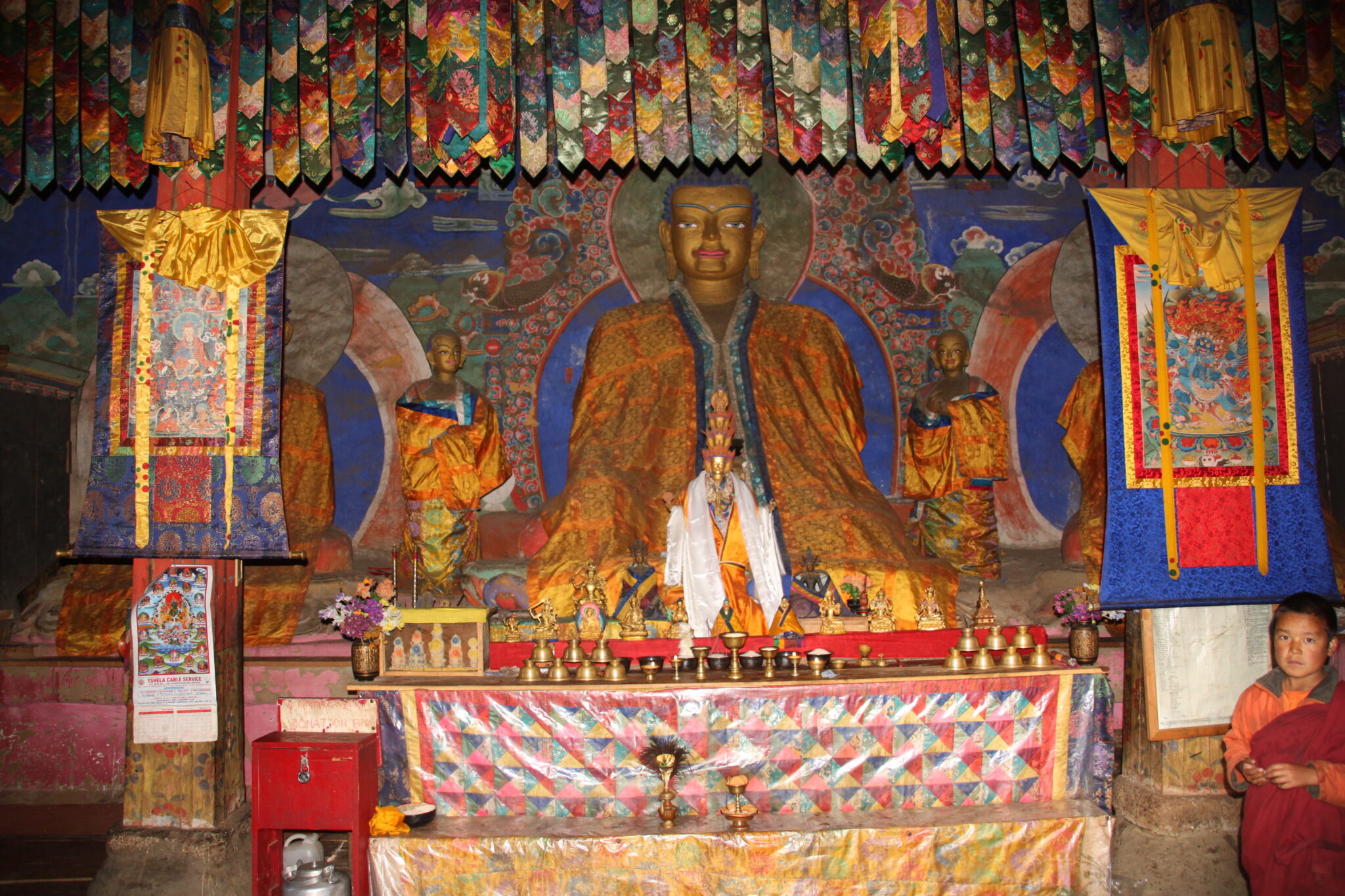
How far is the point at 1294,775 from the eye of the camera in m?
3.10

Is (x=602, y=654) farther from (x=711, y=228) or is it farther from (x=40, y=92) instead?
(x=711, y=228)

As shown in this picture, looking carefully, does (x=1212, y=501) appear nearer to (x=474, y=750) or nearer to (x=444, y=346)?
(x=474, y=750)

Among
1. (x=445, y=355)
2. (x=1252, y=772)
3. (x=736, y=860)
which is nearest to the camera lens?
(x=1252, y=772)

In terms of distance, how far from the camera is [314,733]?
4047 millimetres

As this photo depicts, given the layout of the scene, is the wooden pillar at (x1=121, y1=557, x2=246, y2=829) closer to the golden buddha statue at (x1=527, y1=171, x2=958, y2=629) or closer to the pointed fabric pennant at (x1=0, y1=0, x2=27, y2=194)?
the pointed fabric pennant at (x1=0, y1=0, x2=27, y2=194)

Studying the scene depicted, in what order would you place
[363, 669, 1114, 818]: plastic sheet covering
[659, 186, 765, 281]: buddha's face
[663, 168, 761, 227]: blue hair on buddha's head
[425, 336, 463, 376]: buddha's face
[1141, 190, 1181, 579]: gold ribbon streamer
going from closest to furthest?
[363, 669, 1114, 818]: plastic sheet covering, [1141, 190, 1181, 579]: gold ribbon streamer, [425, 336, 463, 376]: buddha's face, [659, 186, 765, 281]: buddha's face, [663, 168, 761, 227]: blue hair on buddha's head

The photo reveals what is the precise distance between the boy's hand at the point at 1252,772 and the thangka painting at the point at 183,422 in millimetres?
3577

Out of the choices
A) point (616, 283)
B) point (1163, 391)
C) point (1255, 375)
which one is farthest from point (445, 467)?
point (1255, 375)

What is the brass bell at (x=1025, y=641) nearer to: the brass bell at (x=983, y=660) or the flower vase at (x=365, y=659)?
the brass bell at (x=983, y=660)

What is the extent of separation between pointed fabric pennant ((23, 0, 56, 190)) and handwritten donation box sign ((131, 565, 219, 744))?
1.87m

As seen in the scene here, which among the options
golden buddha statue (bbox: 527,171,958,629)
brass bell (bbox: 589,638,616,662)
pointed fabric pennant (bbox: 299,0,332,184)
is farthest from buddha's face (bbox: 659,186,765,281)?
brass bell (bbox: 589,638,616,662)

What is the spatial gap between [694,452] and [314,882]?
12.3ft

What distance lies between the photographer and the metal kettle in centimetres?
389

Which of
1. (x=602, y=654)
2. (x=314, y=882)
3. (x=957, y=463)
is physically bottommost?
(x=314, y=882)
